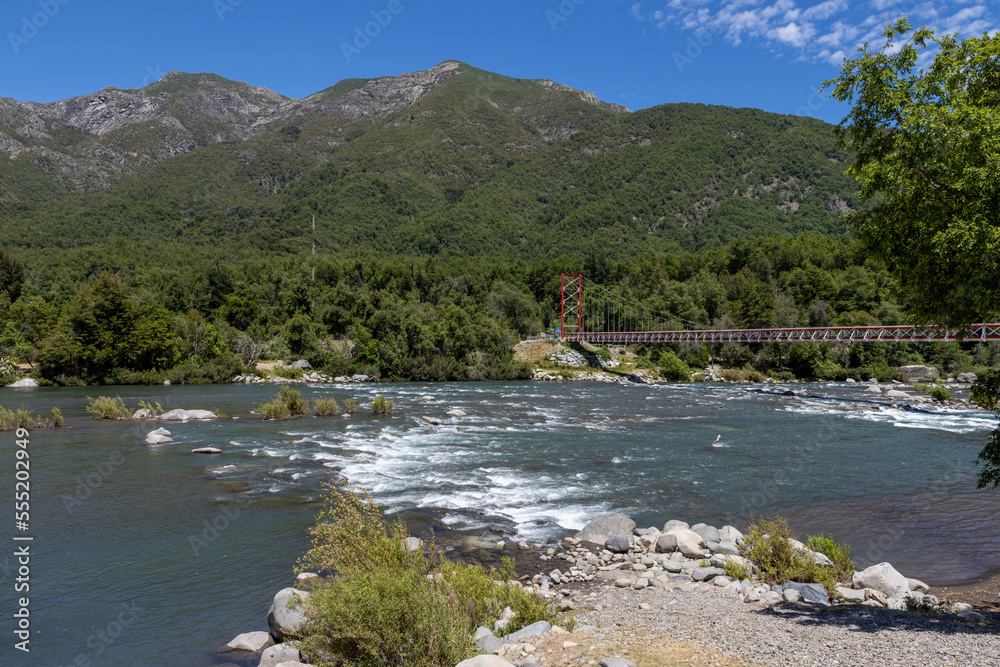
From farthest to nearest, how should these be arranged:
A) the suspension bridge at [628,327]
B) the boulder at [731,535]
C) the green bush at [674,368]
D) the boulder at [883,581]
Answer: the green bush at [674,368] → the suspension bridge at [628,327] → the boulder at [731,535] → the boulder at [883,581]

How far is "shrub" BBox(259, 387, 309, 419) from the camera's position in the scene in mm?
26031

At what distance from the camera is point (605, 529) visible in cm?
1048

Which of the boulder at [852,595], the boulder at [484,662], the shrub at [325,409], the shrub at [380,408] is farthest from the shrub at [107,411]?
the boulder at [852,595]

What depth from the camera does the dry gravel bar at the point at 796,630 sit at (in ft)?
17.2

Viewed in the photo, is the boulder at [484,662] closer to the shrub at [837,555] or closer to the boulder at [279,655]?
the boulder at [279,655]

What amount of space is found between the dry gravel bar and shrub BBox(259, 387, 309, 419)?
21.6 metres

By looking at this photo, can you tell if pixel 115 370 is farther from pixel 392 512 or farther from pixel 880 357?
pixel 880 357

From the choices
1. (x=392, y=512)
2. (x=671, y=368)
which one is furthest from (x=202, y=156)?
(x=392, y=512)

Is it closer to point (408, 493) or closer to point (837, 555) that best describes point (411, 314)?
point (408, 493)

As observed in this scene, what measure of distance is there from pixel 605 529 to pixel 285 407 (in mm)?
19851

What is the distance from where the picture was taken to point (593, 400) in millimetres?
36906

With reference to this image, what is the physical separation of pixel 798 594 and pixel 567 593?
10.0 ft

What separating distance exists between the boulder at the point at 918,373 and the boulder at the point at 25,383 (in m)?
74.0

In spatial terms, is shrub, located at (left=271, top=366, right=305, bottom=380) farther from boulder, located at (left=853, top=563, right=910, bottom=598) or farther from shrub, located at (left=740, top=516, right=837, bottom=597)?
boulder, located at (left=853, top=563, right=910, bottom=598)
